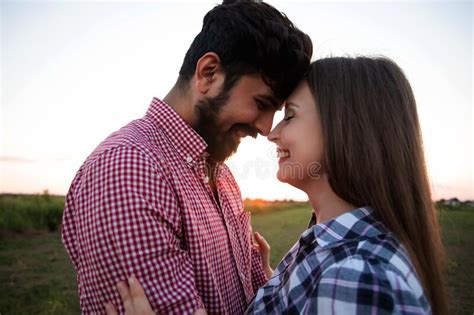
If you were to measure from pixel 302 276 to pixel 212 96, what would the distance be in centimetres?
135

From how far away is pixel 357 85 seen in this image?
7.43 ft

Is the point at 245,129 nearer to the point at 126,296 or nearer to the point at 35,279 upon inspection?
the point at 126,296

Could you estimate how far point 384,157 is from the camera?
2146 millimetres

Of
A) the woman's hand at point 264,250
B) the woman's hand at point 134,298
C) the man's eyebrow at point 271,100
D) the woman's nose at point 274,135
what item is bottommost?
the woman's hand at point 264,250

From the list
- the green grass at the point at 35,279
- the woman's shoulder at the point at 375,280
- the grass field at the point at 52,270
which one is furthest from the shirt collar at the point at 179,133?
the green grass at the point at 35,279

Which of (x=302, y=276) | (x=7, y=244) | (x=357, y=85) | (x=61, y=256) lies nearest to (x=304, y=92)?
(x=357, y=85)

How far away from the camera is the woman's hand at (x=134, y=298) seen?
1.80 metres

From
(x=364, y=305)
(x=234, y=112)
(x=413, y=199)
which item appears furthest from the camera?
(x=234, y=112)

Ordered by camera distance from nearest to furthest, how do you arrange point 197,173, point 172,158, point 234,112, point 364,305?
point 364,305, point 172,158, point 197,173, point 234,112

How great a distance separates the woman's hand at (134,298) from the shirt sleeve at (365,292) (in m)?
0.80

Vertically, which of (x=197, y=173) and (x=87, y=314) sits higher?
(x=197, y=173)

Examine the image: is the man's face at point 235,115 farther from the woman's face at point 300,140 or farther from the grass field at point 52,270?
the grass field at point 52,270

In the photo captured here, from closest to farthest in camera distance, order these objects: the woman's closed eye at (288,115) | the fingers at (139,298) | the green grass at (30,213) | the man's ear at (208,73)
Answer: the fingers at (139,298)
the woman's closed eye at (288,115)
the man's ear at (208,73)
the green grass at (30,213)

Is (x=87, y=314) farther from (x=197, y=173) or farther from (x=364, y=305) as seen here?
(x=364, y=305)
